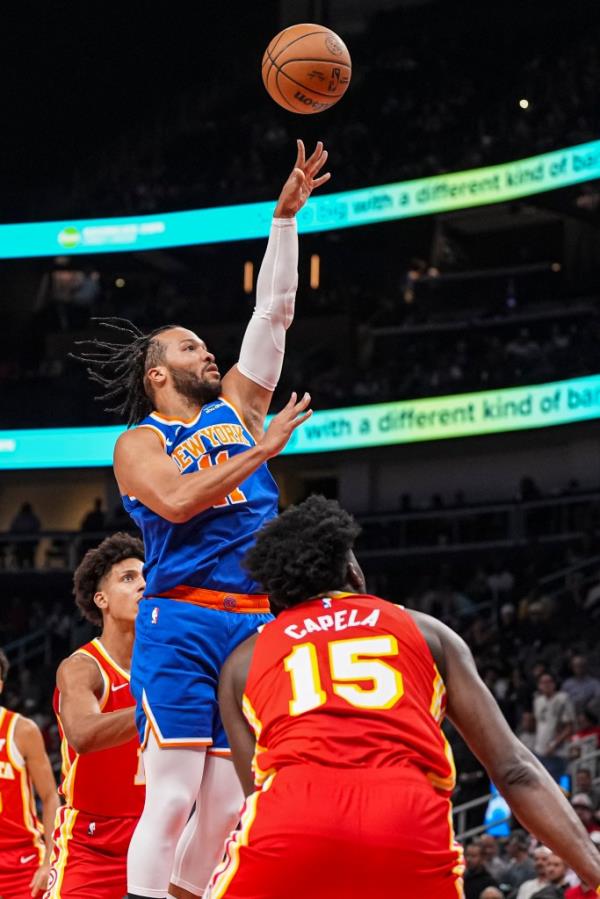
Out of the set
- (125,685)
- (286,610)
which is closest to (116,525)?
(125,685)

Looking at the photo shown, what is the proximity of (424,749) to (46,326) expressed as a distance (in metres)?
32.1

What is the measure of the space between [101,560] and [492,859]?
6501mm

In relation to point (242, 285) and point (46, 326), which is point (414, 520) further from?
point (46, 326)

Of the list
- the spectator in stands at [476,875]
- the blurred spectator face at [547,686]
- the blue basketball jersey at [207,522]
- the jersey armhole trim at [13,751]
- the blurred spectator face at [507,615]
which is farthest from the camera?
the blurred spectator face at [507,615]

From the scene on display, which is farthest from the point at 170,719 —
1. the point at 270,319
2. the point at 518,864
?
the point at 518,864

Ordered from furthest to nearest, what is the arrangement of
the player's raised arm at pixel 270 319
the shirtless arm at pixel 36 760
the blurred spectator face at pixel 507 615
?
the blurred spectator face at pixel 507 615
the shirtless arm at pixel 36 760
the player's raised arm at pixel 270 319

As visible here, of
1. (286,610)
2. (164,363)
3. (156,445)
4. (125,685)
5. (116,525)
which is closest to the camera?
(286,610)

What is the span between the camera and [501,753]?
144 inches

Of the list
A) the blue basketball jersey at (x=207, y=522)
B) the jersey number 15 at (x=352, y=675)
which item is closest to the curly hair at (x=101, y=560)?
the blue basketball jersey at (x=207, y=522)

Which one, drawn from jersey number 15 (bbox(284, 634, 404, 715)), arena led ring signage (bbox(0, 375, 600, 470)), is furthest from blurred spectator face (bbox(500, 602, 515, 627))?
jersey number 15 (bbox(284, 634, 404, 715))

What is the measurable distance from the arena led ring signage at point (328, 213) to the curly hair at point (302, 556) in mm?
21661

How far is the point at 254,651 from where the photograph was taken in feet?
12.4

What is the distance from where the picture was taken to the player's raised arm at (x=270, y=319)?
17.5ft

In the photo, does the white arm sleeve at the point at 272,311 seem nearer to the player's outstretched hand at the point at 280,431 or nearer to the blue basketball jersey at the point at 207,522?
the blue basketball jersey at the point at 207,522
